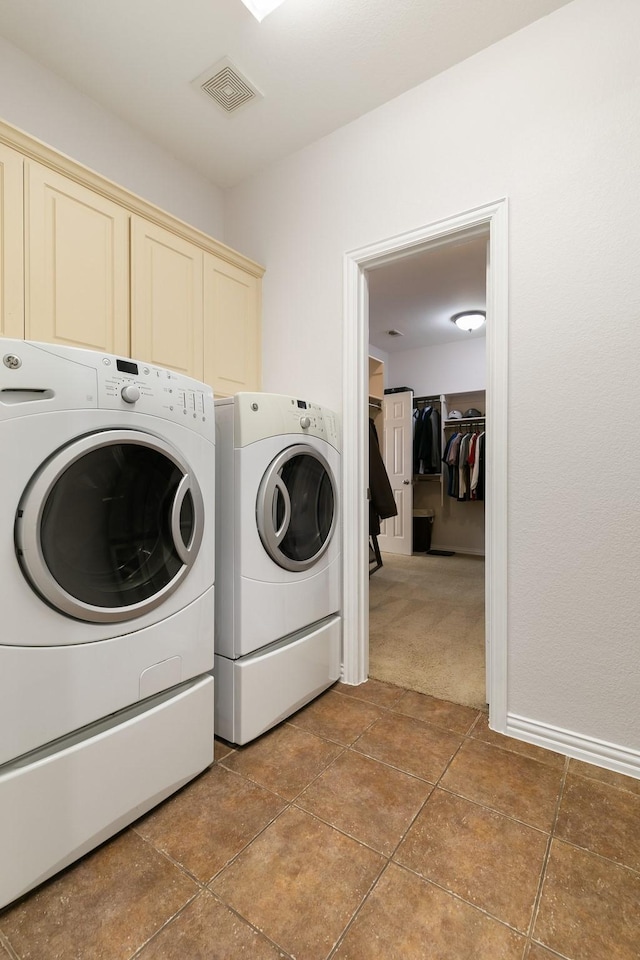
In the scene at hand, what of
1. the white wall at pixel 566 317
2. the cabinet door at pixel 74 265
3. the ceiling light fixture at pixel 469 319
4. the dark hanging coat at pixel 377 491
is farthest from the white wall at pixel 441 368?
the cabinet door at pixel 74 265

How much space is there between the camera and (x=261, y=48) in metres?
1.71

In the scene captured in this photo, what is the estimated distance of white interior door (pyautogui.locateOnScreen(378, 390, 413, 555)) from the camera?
202 inches

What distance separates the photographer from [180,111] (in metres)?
2.03

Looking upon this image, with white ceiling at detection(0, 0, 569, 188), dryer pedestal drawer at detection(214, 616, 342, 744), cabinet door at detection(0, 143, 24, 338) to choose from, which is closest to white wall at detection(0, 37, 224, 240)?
white ceiling at detection(0, 0, 569, 188)

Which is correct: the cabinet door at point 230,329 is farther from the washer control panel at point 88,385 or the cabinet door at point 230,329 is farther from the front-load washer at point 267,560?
the washer control panel at point 88,385

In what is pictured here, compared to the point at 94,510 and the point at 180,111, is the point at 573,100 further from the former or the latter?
the point at 94,510

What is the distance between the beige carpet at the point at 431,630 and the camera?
80.5 inches

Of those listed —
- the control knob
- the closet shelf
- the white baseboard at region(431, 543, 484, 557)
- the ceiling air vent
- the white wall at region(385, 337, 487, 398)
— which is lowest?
the white baseboard at region(431, 543, 484, 557)

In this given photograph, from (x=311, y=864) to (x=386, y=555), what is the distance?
13.6ft

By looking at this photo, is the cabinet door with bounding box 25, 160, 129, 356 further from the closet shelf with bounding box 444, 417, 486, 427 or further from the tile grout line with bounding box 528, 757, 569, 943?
the closet shelf with bounding box 444, 417, 486, 427

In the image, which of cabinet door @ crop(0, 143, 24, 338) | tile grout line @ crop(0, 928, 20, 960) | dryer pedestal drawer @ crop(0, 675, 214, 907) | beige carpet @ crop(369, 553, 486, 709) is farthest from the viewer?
beige carpet @ crop(369, 553, 486, 709)

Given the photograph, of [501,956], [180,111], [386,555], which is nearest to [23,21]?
[180,111]

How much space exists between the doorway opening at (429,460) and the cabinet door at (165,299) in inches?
55.0

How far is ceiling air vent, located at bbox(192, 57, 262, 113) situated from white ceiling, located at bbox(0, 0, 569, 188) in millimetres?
26
